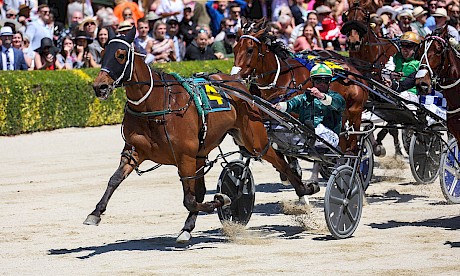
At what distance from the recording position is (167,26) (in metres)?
20.2

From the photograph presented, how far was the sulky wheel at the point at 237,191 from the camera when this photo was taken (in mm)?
9898

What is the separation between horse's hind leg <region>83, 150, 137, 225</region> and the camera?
8.67 meters

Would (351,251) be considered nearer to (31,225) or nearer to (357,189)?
(357,189)

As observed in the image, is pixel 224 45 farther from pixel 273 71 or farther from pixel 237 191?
pixel 237 191

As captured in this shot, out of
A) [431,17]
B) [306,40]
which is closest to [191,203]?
[306,40]

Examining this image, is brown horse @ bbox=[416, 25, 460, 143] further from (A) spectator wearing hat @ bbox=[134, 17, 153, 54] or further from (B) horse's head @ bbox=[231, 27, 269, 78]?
(A) spectator wearing hat @ bbox=[134, 17, 153, 54]

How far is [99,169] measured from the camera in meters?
14.4

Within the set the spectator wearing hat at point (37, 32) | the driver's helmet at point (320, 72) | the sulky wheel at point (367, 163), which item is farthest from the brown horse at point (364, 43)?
the spectator wearing hat at point (37, 32)

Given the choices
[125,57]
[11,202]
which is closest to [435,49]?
[125,57]

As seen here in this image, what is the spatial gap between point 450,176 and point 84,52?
9.20m

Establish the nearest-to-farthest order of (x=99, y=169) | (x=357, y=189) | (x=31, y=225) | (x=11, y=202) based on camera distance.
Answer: (x=357, y=189) → (x=31, y=225) → (x=11, y=202) → (x=99, y=169)

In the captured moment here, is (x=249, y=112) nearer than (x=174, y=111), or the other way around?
(x=174, y=111)

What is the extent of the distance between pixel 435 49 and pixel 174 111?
8.62ft

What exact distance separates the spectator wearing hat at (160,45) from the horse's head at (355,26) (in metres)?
6.41
